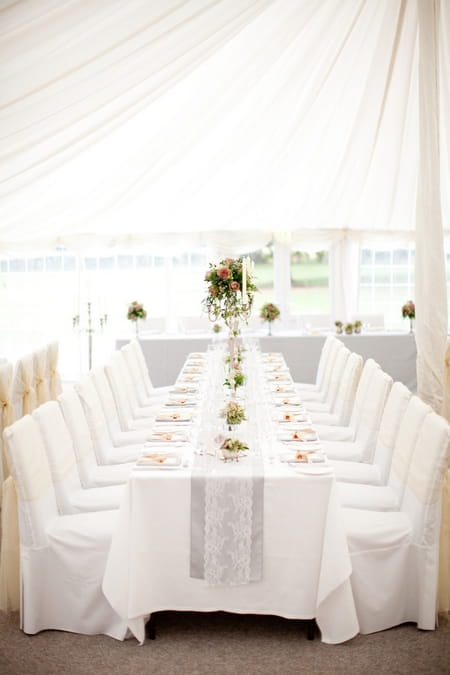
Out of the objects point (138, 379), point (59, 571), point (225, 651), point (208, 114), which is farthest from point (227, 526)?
point (208, 114)

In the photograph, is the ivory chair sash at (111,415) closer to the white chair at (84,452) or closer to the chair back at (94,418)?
the chair back at (94,418)

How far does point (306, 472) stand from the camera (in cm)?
330

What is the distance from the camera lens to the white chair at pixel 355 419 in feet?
16.5

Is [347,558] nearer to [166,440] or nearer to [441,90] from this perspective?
[166,440]

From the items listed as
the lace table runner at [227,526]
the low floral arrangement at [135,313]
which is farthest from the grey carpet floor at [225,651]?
the low floral arrangement at [135,313]

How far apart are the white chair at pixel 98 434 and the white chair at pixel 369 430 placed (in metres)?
1.25

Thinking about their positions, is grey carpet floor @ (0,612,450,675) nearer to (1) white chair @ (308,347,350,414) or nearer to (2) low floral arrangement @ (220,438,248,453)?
(2) low floral arrangement @ (220,438,248,453)

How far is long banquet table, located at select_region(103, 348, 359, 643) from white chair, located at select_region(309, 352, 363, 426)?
2.19 m

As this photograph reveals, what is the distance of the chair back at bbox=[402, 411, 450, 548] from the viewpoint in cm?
335

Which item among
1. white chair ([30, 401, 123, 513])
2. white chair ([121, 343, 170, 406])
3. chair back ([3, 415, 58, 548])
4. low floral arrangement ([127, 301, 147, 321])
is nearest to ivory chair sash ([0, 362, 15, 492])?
white chair ([121, 343, 170, 406])

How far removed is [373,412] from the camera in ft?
15.4

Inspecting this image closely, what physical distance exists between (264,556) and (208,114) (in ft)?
11.3

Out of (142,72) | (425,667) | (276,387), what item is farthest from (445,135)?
(425,667)

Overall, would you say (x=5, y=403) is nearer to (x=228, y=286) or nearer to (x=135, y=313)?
(x=228, y=286)
